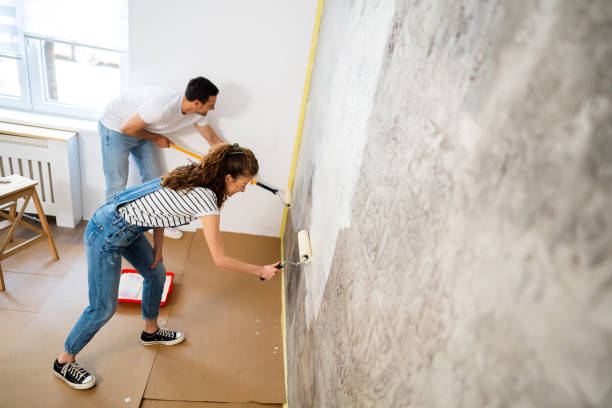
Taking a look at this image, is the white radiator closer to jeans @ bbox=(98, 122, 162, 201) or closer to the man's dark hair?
jeans @ bbox=(98, 122, 162, 201)

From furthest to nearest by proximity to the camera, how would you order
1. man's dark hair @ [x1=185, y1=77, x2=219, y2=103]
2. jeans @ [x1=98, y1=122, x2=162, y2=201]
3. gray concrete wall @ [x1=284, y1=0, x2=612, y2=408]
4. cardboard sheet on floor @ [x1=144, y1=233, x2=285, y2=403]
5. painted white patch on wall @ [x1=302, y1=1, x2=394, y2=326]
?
jeans @ [x1=98, y1=122, x2=162, y2=201]
man's dark hair @ [x1=185, y1=77, x2=219, y2=103]
cardboard sheet on floor @ [x1=144, y1=233, x2=285, y2=403]
painted white patch on wall @ [x1=302, y1=1, x2=394, y2=326]
gray concrete wall @ [x1=284, y1=0, x2=612, y2=408]

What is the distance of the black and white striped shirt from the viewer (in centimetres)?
140

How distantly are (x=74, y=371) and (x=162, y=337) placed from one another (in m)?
0.43

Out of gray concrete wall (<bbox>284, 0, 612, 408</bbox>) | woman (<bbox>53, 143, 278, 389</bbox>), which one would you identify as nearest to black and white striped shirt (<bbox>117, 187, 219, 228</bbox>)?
woman (<bbox>53, 143, 278, 389</bbox>)

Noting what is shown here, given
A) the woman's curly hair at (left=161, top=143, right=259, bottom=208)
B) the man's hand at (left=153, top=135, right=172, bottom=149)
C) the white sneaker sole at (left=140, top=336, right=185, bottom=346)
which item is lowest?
the white sneaker sole at (left=140, top=336, right=185, bottom=346)

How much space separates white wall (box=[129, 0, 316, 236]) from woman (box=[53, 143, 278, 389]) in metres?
1.13

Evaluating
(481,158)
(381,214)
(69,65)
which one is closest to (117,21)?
(69,65)

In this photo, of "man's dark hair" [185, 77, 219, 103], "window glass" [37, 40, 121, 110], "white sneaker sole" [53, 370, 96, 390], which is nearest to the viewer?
"white sneaker sole" [53, 370, 96, 390]

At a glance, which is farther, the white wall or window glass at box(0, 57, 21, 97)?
window glass at box(0, 57, 21, 97)

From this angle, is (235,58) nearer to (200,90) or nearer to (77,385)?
(200,90)

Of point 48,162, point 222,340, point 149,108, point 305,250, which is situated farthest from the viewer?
point 48,162

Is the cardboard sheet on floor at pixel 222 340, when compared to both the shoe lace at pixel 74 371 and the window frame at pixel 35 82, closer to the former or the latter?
the shoe lace at pixel 74 371

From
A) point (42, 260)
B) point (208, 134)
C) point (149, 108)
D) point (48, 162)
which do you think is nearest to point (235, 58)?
point (208, 134)

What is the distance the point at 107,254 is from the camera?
1.51 meters
